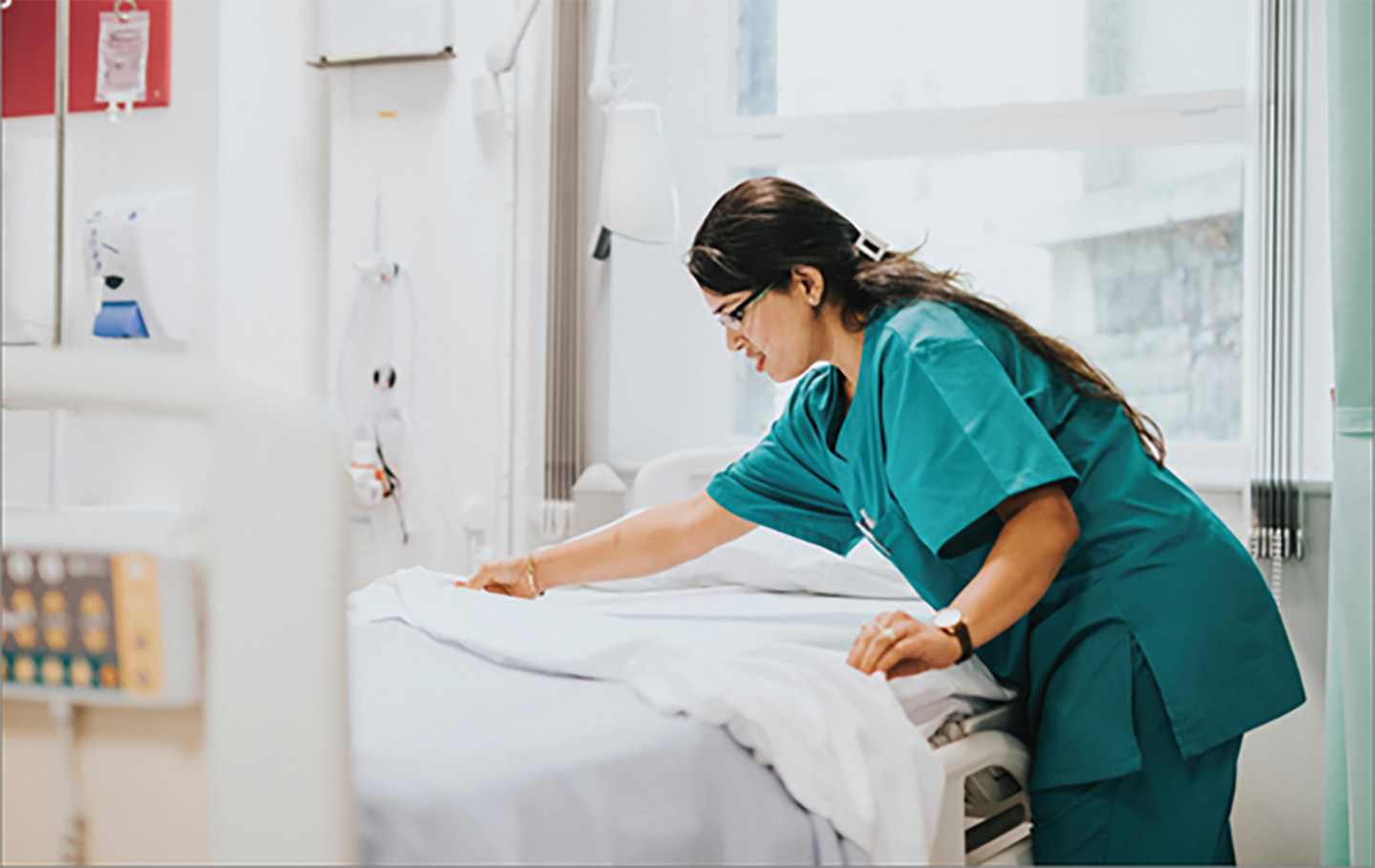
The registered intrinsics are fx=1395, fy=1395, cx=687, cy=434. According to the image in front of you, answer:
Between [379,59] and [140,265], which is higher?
[379,59]

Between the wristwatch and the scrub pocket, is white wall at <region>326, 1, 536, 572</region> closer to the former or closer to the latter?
the scrub pocket

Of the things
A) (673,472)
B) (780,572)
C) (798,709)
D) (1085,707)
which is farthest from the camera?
(673,472)

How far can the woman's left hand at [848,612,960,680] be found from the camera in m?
1.21

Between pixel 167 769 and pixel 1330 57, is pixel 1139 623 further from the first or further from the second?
pixel 167 769

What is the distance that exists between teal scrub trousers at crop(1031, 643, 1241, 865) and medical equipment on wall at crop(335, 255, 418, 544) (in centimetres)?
155

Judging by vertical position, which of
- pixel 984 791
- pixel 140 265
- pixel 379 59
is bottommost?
pixel 984 791

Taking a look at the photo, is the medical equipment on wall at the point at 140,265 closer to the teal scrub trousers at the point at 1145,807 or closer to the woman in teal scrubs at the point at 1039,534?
the woman in teal scrubs at the point at 1039,534

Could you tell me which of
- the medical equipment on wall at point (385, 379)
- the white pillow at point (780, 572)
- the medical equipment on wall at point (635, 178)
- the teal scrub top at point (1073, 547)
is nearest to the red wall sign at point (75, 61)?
the medical equipment on wall at point (385, 379)

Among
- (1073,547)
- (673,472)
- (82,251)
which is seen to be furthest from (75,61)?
(1073,547)

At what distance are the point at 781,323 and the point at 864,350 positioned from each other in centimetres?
13

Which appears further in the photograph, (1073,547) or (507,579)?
(507,579)

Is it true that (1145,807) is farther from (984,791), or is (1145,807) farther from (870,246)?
(870,246)

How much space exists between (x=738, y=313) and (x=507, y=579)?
19.6 inches

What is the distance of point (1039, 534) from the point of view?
1.28 meters
